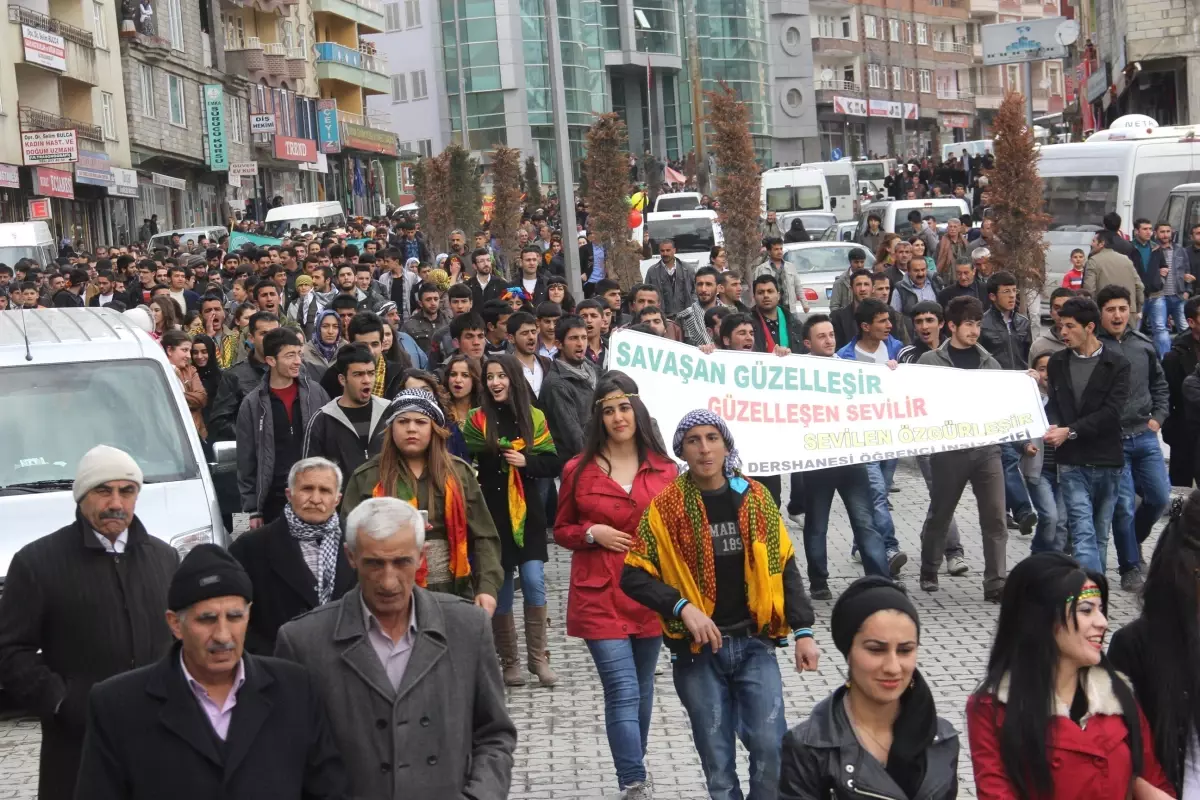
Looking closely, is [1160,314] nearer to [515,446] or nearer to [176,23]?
[515,446]

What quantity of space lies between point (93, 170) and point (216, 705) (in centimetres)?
4514

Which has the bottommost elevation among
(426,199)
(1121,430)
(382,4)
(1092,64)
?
(1121,430)

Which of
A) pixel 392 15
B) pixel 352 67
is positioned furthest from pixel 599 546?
pixel 392 15

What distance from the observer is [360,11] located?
85.9m

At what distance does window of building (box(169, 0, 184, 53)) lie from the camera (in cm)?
5975

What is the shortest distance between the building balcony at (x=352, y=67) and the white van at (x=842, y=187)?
32.0m

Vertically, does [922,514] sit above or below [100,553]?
below

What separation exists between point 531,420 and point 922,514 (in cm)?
596

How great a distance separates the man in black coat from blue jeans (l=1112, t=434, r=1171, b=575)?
7.47 m

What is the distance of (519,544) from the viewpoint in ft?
31.8

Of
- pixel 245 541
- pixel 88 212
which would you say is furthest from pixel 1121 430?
pixel 88 212

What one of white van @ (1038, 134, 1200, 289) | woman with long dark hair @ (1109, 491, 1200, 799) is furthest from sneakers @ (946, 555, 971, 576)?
white van @ (1038, 134, 1200, 289)

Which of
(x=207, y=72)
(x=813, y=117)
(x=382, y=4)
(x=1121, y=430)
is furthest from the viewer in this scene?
(x=813, y=117)

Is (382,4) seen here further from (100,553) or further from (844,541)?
(100,553)
